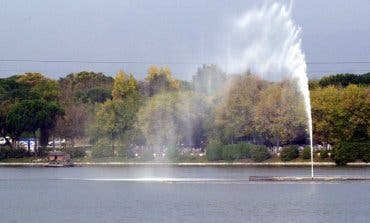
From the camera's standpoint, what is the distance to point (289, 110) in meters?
104

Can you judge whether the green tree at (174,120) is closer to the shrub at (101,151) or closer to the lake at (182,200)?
the shrub at (101,151)

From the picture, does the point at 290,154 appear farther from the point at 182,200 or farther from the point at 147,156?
the point at 182,200

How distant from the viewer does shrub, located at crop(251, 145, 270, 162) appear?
3978 inches

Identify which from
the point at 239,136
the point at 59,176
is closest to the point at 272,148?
the point at 239,136

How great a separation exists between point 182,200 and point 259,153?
45.8 metres

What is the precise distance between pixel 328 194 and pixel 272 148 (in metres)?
49.1

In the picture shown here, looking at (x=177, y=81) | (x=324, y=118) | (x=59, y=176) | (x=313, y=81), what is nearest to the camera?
(x=59, y=176)

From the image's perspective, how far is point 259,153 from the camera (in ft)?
332

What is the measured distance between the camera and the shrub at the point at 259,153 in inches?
3978

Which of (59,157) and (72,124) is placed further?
(72,124)

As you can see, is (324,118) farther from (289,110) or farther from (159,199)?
(159,199)

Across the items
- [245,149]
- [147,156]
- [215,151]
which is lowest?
[147,156]

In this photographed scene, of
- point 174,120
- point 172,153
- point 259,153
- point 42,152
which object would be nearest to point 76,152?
point 42,152

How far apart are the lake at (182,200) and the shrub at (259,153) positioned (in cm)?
2471
